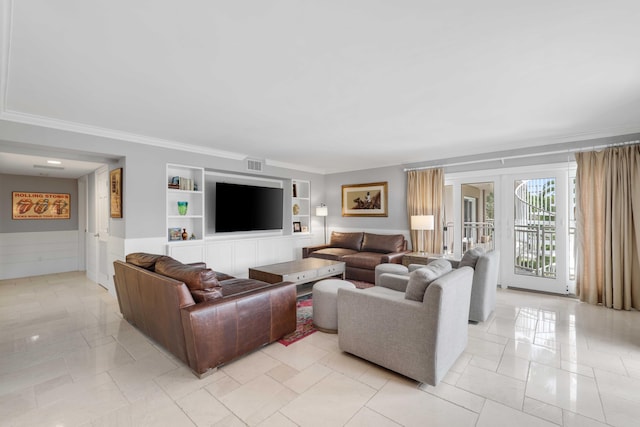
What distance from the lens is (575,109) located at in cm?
310

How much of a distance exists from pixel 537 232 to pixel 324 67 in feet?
14.4

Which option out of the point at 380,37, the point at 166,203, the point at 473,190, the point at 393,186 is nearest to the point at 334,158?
the point at 393,186

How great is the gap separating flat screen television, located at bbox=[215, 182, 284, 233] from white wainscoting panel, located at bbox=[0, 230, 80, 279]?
151 inches

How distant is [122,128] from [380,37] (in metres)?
3.46

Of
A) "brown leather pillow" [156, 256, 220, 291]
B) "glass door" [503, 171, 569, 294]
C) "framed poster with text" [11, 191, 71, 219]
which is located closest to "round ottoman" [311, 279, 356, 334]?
"brown leather pillow" [156, 256, 220, 291]

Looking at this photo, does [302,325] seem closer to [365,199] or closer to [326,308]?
[326,308]

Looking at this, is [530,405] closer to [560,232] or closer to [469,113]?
[469,113]

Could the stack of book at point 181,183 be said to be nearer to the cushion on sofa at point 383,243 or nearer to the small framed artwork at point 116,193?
the small framed artwork at point 116,193

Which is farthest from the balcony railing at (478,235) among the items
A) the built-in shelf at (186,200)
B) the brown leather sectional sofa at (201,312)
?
the built-in shelf at (186,200)

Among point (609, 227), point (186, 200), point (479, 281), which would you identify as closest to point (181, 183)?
point (186, 200)

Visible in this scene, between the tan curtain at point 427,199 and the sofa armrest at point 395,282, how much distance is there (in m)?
2.46

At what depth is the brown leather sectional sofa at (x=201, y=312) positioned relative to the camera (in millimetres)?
2207

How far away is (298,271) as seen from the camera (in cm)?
405

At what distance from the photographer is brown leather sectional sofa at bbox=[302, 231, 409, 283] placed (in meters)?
5.16
